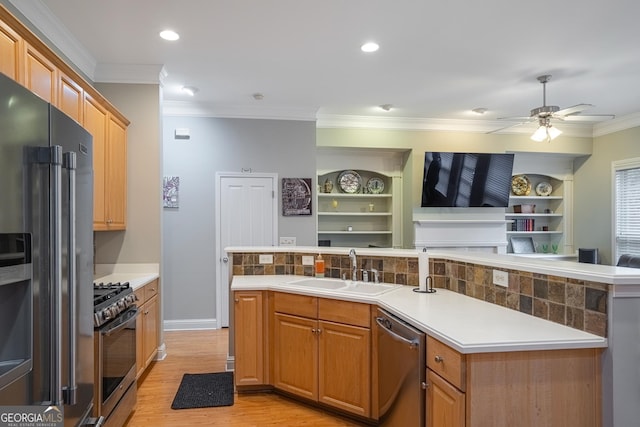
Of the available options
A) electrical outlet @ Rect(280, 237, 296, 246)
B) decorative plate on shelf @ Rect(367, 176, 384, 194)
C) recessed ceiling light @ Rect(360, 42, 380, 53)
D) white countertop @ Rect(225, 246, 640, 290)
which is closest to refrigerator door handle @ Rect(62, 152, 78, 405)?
white countertop @ Rect(225, 246, 640, 290)

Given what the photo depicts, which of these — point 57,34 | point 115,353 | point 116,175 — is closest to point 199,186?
point 116,175

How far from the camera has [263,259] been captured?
3.46 metres

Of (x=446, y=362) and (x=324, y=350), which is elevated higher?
(x=446, y=362)

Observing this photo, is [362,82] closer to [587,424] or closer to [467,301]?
[467,301]

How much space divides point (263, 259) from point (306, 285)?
618 mm

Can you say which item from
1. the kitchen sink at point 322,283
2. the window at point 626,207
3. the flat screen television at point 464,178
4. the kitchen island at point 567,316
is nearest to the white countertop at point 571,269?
the kitchen island at point 567,316

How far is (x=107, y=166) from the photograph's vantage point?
3328mm

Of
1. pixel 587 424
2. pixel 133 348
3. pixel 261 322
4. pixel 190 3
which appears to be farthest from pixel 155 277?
pixel 587 424

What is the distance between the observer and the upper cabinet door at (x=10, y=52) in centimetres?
190

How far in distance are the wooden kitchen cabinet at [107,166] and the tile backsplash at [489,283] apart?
3.89 ft

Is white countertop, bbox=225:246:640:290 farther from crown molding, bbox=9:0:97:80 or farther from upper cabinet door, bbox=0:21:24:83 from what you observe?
→ crown molding, bbox=9:0:97:80

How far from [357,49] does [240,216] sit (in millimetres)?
2670

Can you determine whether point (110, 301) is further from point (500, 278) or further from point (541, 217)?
point (541, 217)

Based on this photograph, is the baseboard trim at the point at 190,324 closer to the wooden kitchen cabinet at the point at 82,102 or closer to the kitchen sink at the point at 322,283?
the wooden kitchen cabinet at the point at 82,102
